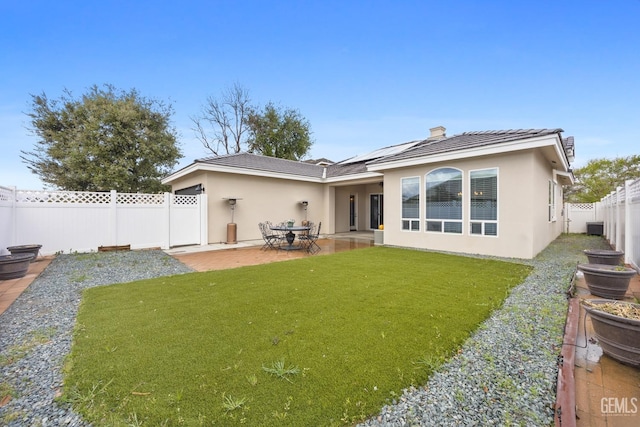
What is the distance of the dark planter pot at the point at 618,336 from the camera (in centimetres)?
237

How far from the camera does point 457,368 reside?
248cm

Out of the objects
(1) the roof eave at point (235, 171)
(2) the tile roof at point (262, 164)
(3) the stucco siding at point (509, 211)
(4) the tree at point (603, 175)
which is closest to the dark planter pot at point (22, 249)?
(1) the roof eave at point (235, 171)

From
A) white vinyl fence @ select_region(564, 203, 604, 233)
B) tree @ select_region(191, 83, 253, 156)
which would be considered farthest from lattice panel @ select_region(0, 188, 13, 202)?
white vinyl fence @ select_region(564, 203, 604, 233)

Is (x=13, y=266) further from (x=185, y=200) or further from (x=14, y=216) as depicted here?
(x=185, y=200)

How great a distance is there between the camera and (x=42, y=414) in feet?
6.47

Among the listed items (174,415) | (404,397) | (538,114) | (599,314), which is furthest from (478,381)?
(538,114)

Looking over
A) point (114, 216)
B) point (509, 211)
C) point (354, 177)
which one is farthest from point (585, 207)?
point (114, 216)

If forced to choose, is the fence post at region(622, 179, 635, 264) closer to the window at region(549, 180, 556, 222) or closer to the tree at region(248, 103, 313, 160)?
the window at region(549, 180, 556, 222)

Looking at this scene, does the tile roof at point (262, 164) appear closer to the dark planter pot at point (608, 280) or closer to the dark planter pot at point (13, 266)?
the dark planter pot at point (13, 266)

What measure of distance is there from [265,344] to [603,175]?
86.3ft

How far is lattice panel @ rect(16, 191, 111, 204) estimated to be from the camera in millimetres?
7789

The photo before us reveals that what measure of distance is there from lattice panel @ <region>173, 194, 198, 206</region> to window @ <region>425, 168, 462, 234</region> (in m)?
8.54

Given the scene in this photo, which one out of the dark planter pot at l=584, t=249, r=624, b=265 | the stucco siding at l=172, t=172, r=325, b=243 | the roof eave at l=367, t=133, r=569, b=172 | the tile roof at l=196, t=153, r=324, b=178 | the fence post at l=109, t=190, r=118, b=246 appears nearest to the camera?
the dark planter pot at l=584, t=249, r=624, b=265

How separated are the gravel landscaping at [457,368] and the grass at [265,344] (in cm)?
13
